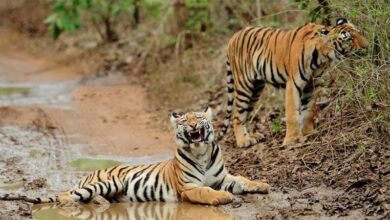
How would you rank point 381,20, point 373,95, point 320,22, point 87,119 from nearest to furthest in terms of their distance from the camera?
point 373,95, point 381,20, point 320,22, point 87,119

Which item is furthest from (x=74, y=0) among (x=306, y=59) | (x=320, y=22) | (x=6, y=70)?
(x=306, y=59)

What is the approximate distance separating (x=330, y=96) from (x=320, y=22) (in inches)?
44.7

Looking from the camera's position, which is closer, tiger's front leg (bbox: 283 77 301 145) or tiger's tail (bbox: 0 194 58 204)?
tiger's tail (bbox: 0 194 58 204)

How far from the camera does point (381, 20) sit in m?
8.20

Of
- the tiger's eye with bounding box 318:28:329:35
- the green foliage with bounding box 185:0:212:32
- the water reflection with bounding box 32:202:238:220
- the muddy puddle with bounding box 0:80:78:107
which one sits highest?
the tiger's eye with bounding box 318:28:329:35

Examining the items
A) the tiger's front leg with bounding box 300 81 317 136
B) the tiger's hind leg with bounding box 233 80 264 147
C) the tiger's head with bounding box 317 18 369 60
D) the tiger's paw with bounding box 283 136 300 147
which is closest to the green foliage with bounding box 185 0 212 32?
the tiger's hind leg with bounding box 233 80 264 147

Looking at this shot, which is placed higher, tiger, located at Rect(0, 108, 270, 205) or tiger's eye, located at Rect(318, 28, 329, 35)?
tiger's eye, located at Rect(318, 28, 329, 35)

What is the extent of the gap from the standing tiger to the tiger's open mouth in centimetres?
181

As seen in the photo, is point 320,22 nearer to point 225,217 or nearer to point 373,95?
point 373,95

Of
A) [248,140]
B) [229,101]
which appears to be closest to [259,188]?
[248,140]

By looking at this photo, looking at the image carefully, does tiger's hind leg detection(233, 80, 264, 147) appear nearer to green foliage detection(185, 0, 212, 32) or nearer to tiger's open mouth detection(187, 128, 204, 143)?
tiger's open mouth detection(187, 128, 204, 143)

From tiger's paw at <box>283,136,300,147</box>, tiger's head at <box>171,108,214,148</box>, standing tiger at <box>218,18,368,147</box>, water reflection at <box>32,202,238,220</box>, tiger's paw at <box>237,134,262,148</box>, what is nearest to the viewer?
water reflection at <box>32,202,238,220</box>

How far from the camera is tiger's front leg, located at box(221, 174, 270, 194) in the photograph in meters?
7.68

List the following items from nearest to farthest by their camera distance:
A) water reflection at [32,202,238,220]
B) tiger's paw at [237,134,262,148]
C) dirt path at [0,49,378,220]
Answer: water reflection at [32,202,238,220] → dirt path at [0,49,378,220] → tiger's paw at [237,134,262,148]
